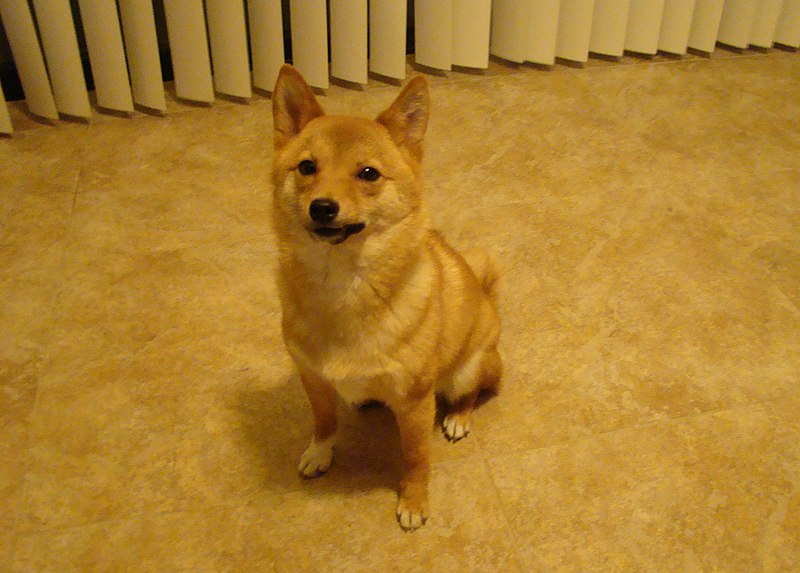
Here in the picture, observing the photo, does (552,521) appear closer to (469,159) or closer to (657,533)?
(657,533)

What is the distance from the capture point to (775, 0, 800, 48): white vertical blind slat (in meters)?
3.20

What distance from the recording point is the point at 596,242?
2.28 meters

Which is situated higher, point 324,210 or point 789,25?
point 324,210

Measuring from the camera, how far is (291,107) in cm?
139

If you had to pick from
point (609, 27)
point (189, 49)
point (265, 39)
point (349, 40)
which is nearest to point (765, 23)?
point (609, 27)

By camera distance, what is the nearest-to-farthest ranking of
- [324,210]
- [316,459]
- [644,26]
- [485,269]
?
1. [324,210]
2. [316,459]
3. [485,269]
4. [644,26]

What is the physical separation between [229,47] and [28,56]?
0.72 m

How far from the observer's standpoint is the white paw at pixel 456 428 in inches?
66.7

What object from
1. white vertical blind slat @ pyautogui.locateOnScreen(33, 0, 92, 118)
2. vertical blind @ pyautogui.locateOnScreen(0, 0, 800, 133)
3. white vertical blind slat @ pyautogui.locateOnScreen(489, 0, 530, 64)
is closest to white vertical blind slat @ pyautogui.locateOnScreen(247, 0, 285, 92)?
vertical blind @ pyautogui.locateOnScreen(0, 0, 800, 133)

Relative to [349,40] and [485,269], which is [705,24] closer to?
[349,40]

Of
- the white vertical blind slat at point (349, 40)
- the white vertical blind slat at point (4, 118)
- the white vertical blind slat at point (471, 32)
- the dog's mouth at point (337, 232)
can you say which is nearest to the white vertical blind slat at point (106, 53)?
the white vertical blind slat at point (4, 118)

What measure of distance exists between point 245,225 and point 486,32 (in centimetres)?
138

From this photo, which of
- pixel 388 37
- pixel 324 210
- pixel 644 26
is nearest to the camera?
pixel 324 210

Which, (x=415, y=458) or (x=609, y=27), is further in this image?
(x=609, y=27)
